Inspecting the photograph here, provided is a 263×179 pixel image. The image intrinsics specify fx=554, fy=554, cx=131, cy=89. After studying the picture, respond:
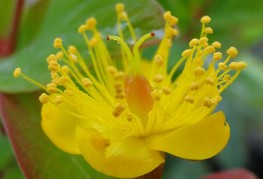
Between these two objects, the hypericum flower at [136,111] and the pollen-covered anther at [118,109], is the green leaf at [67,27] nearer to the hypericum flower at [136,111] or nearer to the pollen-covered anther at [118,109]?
the hypericum flower at [136,111]

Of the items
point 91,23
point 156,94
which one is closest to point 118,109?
point 156,94

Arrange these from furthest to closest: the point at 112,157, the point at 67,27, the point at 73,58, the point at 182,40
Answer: the point at 182,40 < the point at 67,27 < the point at 73,58 < the point at 112,157

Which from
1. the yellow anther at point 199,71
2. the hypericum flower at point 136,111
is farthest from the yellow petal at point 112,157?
the yellow anther at point 199,71

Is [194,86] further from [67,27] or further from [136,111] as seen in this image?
[67,27]

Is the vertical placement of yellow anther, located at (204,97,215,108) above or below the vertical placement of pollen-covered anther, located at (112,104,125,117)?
below

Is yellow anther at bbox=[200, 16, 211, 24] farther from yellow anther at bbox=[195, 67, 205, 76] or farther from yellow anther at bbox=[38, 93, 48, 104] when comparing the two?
yellow anther at bbox=[38, 93, 48, 104]

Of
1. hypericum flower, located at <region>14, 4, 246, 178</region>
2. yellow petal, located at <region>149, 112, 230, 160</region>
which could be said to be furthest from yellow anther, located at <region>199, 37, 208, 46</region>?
yellow petal, located at <region>149, 112, 230, 160</region>

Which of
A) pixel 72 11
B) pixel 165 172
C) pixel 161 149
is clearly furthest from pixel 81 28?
pixel 165 172
